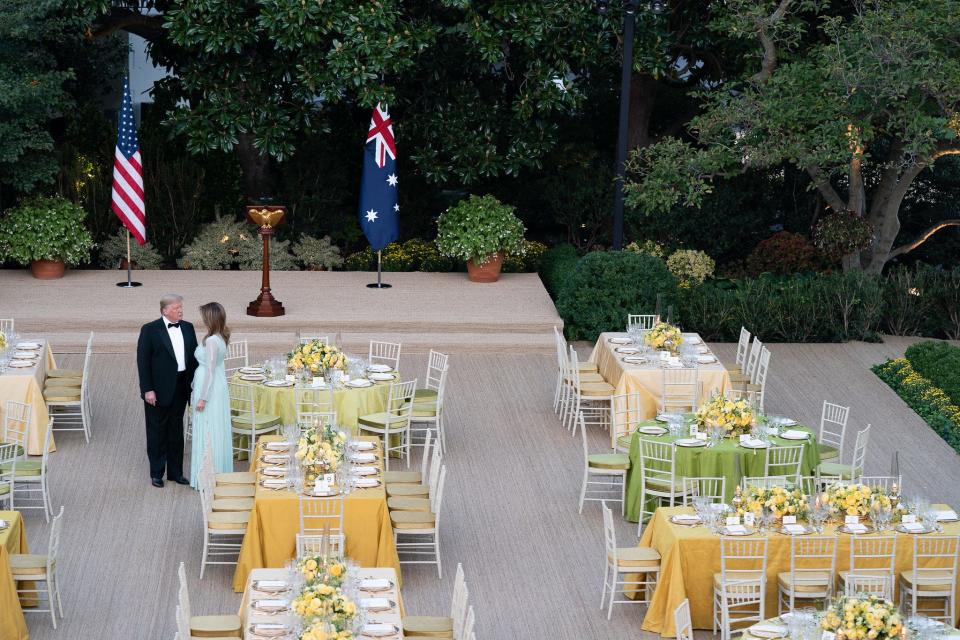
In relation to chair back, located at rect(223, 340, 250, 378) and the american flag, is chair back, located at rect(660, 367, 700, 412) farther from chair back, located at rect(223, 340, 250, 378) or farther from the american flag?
the american flag

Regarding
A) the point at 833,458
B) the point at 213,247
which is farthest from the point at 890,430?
the point at 213,247

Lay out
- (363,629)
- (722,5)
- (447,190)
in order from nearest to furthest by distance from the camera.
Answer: (363,629) → (722,5) → (447,190)

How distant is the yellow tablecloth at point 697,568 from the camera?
10.7 meters

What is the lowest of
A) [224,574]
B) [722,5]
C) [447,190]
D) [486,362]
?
[224,574]

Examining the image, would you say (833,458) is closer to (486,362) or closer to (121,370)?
→ (486,362)

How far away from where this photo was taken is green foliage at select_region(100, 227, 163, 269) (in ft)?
71.8

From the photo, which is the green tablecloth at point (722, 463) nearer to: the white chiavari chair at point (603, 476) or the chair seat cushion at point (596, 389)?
the white chiavari chair at point (603, 476)

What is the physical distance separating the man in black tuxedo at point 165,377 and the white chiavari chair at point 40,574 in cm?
254

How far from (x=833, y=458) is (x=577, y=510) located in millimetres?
2599

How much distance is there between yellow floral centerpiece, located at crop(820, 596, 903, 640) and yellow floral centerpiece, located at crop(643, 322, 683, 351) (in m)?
6.94

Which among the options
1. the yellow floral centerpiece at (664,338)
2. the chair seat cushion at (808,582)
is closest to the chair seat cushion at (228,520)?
the chair seat cushion at (808,582)

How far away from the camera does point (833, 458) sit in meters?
13.8

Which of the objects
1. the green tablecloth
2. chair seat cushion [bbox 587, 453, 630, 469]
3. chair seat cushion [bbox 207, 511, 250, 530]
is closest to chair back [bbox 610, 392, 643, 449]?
chair seat cushion [bbox 587, 453, 630, 469]

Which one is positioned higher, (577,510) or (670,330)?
(670,330)
